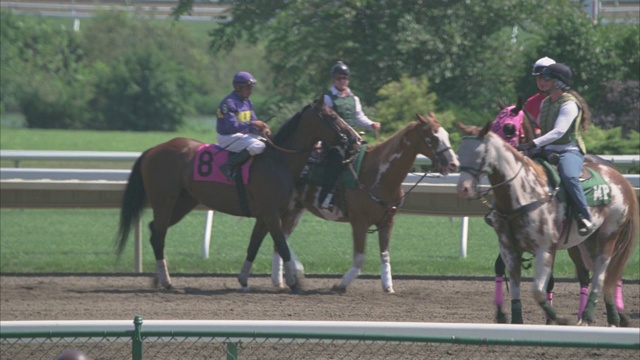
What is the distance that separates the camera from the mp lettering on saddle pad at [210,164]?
1105 cm

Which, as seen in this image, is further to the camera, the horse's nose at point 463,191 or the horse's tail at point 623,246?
the horse's tail at point 623,246

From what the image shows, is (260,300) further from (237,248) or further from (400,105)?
(400,105)

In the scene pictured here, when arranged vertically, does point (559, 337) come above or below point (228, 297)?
above

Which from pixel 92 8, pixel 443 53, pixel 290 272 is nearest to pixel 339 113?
pixel 290 272

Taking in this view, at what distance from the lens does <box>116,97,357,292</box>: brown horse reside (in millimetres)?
10680

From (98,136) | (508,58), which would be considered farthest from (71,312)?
(98,136)

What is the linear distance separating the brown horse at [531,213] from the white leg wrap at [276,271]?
310cm

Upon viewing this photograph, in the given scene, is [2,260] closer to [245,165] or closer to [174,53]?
[245,165]

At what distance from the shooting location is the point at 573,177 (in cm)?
817

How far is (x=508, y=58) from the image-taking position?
63.8ft

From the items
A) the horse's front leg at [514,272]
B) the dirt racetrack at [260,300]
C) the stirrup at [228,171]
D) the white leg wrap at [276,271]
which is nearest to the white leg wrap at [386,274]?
the dirt racetrack at [260,300]

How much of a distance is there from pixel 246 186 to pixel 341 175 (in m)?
0.92

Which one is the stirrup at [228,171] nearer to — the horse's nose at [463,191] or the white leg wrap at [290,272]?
the white leg wrap at [290,272]

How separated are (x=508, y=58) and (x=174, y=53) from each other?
84.0ft
